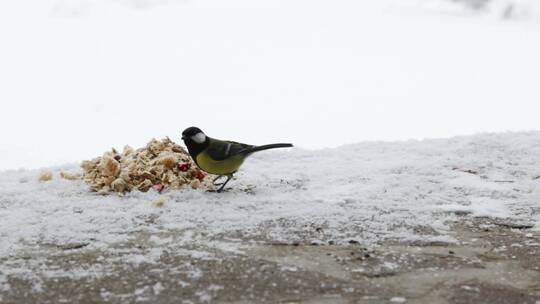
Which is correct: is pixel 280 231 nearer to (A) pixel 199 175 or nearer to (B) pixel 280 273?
(B) pixel 280 273

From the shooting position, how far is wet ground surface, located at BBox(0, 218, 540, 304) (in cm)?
269

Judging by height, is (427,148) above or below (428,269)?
above

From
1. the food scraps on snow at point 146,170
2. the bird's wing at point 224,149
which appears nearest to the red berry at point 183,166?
the food scraps on snow at point 146,170

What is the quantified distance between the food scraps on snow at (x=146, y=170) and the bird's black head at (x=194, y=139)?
0.29 meters

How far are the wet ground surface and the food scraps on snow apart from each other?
0.93 meters

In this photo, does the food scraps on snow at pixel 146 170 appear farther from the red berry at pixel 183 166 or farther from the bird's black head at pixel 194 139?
the bird's black head at pixel 194 139

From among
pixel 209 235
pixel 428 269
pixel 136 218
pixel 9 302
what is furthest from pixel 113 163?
pixel 428 269

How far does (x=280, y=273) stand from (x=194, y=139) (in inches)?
54.8

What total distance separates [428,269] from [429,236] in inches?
18.5

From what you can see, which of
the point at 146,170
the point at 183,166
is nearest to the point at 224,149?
the point at 183,166

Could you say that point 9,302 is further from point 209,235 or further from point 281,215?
point 281,215

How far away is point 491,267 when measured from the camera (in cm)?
304

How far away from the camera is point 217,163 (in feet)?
13.5

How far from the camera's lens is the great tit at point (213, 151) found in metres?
4.10
